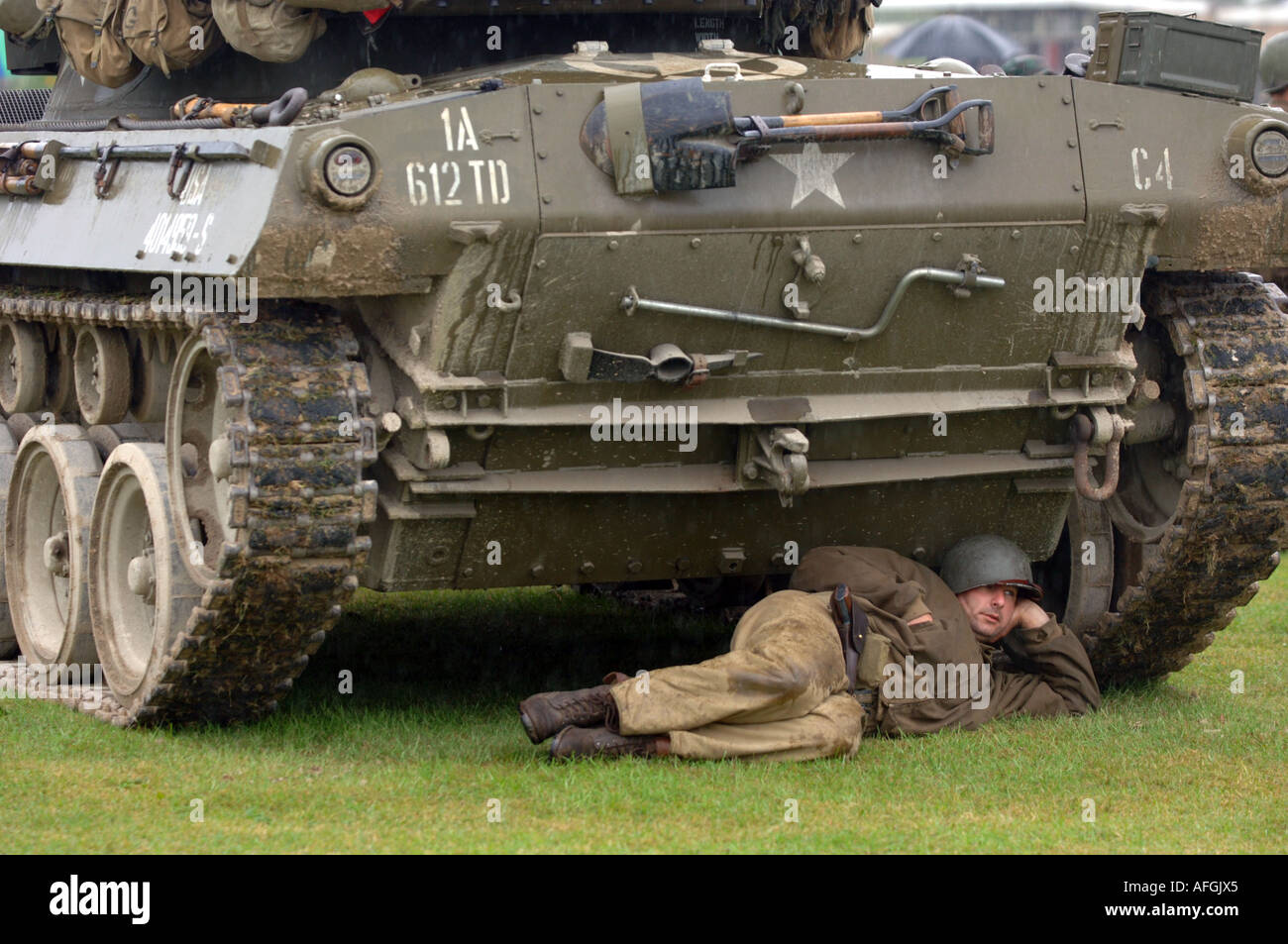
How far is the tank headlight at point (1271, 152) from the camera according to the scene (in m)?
7.50

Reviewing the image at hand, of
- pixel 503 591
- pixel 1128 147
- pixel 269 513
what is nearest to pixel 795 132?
pixel 1128 147

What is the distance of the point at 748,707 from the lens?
23.0 ft

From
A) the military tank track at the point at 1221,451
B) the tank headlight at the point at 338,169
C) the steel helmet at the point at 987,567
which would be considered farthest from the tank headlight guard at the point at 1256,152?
the tank headlight at the point at 338,169

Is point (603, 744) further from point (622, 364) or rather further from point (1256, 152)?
point (1256, 152)

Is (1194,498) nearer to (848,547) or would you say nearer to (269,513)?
(848,547)

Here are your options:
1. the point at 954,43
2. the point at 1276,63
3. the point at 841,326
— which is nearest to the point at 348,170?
the point at 841,326

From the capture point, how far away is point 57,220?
8.08m

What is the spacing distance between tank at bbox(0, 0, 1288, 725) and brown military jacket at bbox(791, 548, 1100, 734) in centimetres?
25

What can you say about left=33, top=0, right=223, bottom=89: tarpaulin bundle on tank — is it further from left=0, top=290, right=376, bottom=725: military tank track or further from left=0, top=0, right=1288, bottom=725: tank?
left=0, top=290, right=376, bottom=725: military tank track

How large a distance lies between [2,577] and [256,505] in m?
2.96

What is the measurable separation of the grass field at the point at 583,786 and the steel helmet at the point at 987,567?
54 centimetres

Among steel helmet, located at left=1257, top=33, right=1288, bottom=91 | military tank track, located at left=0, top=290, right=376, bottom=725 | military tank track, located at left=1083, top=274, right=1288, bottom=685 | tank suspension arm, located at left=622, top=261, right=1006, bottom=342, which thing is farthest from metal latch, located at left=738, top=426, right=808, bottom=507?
steel helmet, located at left=1257, top=33, right=1288, bottom=91

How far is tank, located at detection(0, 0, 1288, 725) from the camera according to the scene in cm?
669

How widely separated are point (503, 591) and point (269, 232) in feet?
17.1
